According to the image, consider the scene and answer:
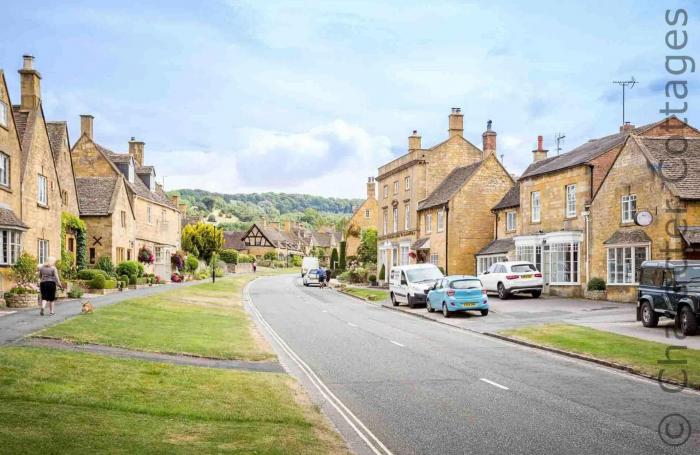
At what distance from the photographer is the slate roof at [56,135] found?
131 feet

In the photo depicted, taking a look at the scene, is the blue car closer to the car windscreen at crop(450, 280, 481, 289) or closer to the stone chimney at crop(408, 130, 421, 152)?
the car windscreen at crop(450, 280, 481, 289)

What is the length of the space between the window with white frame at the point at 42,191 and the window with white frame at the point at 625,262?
28.9 meters

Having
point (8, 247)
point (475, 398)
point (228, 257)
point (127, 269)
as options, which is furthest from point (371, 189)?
point (475, 398)

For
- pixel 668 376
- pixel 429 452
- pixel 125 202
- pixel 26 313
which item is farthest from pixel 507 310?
pixel 125 202

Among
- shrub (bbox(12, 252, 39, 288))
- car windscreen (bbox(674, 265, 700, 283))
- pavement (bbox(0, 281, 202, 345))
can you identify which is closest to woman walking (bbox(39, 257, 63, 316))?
pavement (bbox(0, 281, 202, 345))

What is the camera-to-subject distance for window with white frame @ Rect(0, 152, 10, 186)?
3082cm

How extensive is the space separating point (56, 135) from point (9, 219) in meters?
12.9

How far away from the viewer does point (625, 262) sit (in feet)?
104

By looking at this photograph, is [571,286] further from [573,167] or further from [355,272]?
[355,272]

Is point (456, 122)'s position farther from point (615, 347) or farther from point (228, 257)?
point (228, 257)

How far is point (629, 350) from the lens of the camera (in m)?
17.1

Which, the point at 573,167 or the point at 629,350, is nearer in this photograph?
the point at 629,350

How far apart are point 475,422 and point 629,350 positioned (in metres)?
8.87

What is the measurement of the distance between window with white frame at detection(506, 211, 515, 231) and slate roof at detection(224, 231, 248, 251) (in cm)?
9582
